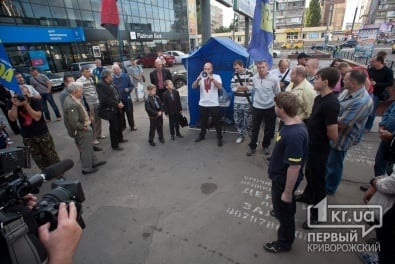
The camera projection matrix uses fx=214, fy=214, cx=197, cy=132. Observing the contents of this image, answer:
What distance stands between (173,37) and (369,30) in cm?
2661

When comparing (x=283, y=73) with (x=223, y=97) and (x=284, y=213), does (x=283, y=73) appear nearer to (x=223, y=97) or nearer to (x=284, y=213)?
(x=223, y=97)

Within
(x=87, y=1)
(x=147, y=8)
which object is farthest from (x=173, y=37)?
(x=87, y=1)

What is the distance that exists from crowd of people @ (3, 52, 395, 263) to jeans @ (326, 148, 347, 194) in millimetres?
12

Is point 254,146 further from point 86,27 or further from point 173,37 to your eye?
point 173,37

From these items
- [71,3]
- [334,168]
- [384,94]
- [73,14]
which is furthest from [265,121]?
[71,3]

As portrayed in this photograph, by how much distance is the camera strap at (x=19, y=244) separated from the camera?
93 centimetres

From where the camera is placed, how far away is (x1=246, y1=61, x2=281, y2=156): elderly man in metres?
4.17

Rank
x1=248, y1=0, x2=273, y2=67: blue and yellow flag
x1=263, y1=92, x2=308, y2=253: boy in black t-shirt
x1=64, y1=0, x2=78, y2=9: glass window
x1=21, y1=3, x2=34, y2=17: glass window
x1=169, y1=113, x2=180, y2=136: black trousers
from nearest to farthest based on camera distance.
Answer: x1=263, y1=92, x2=308, y2=253: boy in black t-shirt
x1=248, y1=0, x2=273, y2=67: blue and yellow flag
x1=169, y1=113, x2=180, y2=136: black trousers
x1=21, y1=3, x2=34, y2=17: glass window
x1=64, y1=0, x2=78, y2=9: glass window

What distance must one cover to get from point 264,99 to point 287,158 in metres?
2.52

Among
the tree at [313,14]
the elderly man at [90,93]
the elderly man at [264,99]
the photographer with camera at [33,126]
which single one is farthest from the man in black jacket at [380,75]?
the tree at [313,14]

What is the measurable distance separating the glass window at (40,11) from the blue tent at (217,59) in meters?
18.9

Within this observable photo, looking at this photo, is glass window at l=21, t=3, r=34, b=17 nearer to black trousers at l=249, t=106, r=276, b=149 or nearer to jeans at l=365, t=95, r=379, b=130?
black trousers at l=249, t=106, r=276, b=149

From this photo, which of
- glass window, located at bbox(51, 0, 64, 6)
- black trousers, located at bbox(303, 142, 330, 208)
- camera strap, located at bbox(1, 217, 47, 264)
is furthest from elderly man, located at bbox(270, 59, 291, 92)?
glass window, located at bbox(51, 0, 64, 6)

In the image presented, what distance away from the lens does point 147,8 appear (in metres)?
27.7
